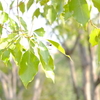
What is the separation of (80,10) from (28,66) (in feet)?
0.96

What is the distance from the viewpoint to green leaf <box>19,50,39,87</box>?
3.20 feet

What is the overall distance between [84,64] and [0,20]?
470 cm

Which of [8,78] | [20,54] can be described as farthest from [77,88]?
[20,54]

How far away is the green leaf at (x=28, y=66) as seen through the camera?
38.4 inches

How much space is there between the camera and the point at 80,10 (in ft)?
3.30

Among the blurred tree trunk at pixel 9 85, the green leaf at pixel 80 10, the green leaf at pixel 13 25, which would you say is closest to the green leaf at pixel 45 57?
the green leaf at pixel 80 10

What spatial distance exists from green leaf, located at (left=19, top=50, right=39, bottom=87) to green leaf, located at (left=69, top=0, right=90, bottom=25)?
231 mm

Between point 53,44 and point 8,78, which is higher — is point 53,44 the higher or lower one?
the higher one

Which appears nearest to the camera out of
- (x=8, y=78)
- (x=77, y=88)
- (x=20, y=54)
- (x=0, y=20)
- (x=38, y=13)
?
(x=20, y=54)

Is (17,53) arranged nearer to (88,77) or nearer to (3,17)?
(3,17)

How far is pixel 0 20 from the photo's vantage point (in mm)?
1324

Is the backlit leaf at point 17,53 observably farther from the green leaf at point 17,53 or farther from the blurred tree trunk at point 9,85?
the blurred tree trunk at point 9,85

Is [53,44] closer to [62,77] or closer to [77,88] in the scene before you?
[77,88]

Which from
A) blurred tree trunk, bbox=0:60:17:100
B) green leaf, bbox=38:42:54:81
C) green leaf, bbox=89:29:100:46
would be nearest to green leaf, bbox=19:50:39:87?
green leaf, bbox=38:42:54:81
